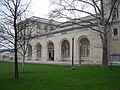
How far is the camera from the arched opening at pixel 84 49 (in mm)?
37219

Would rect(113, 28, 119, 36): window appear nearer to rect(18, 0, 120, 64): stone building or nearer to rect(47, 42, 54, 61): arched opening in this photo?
rect(18, 0, 120, 64): stone building

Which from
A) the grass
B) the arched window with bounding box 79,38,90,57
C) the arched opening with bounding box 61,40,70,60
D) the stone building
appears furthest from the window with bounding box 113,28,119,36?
the grass

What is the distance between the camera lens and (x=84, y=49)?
38.3m

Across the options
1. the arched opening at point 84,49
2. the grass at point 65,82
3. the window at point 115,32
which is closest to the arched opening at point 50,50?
the arched opening at point 84,49

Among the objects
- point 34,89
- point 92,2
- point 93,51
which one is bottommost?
point 34,89

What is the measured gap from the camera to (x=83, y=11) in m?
21.2

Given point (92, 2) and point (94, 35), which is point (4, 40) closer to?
point (92, 2)

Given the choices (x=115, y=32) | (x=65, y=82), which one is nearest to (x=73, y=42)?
(x=115, y=32)

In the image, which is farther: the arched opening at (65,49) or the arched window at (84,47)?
the arched opening at (65,49)

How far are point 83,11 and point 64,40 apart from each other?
72.2ft

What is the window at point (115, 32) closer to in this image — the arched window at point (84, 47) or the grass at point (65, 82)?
the arched window at point (84, 47)

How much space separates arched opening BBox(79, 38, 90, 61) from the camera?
37.2m

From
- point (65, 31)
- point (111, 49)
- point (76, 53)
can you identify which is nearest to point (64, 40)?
point (65, 31)

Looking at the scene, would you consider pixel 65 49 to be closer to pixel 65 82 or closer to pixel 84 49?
pixel 84 49
